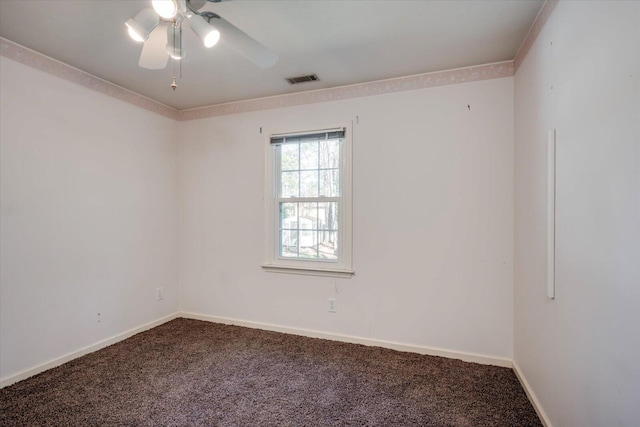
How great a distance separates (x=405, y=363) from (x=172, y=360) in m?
1.95

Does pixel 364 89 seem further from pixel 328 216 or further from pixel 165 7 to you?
pixel 165 7

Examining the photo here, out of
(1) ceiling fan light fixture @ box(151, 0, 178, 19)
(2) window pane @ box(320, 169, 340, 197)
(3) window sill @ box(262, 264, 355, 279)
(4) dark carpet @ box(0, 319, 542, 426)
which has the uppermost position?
(1) ceiling fan light fixture @ box(151, 0, 178, 19)

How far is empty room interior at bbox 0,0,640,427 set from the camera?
1.41 m

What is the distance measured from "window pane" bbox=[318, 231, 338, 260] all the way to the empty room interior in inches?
0.9

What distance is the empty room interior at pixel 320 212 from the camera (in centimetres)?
141

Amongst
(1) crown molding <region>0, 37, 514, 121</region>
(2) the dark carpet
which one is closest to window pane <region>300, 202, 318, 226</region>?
(1) crown molding <region>0, 37, 514, 121</region>

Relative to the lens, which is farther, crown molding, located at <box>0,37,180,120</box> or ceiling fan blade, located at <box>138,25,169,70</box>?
crown molding, located at <box>0,37,180,120</box>

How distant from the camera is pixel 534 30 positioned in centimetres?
195

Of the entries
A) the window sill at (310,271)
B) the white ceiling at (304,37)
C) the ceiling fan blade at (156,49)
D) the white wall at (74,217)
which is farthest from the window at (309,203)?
the ceiling fan blade at (156,49)

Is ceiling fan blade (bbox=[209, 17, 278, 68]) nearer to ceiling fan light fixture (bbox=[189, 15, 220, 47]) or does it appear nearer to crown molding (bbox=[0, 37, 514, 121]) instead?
ceiling fan light fixture (bbox=[189, 15, 220, 47])

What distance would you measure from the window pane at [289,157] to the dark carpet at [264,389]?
177 centimetres

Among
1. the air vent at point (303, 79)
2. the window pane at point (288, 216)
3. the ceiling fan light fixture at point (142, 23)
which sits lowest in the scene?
the window pane at point (288, 216)

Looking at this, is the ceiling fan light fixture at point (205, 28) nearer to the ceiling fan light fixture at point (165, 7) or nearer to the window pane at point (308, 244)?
the ceiling fan light fixture at point (165, 7)

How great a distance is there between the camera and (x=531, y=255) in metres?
2.03
